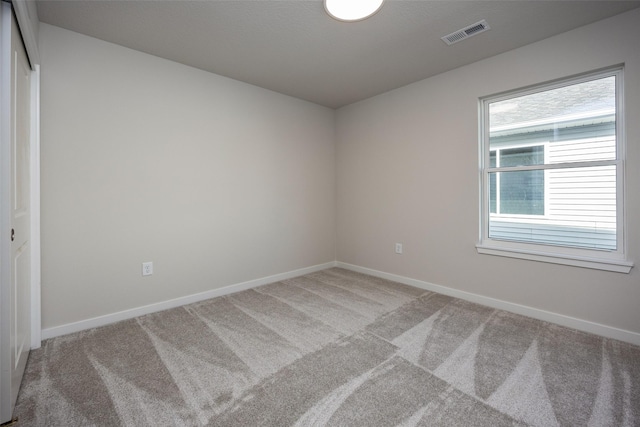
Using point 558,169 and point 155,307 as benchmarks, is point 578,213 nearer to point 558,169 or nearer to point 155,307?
point 558,169

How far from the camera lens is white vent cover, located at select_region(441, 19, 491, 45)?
7.36ft

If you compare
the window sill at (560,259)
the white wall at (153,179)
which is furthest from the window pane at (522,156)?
the white wall at (153,179)

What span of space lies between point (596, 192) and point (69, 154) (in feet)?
Answer: 14.2

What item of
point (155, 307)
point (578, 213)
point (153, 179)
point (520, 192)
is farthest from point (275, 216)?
point (578, 213)

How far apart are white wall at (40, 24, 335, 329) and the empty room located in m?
0.02

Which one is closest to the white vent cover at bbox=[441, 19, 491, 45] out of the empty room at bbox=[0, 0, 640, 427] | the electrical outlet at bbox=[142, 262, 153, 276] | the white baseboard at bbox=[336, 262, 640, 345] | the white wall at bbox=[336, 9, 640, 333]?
the empty room at bbox=[0, 0, 640, 427]

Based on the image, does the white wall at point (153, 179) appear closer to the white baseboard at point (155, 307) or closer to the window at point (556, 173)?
the white baseboard at point (155, 307)

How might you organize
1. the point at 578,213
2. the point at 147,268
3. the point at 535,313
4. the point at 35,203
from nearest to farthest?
the point at 35,203
the point at 578,213
the point at 535,313
the point at 147,268

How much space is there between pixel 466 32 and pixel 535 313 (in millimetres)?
2524

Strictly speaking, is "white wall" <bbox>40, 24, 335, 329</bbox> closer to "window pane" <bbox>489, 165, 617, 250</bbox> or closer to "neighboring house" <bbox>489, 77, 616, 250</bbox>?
"neighboring house" <bbox>489, 77, 616, 250</bbox>

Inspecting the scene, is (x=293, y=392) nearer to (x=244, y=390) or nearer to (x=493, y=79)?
(x=244, y=390)

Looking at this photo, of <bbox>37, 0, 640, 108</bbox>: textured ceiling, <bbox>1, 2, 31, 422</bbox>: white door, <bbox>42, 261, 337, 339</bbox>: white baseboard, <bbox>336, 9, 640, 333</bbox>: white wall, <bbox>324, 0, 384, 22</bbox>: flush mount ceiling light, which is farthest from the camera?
<bbox>42, 261, 337, 339</bbox>: white baseboard

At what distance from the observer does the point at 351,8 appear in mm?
1940

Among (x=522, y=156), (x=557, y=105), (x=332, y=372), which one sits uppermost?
(x=557, y=105)
